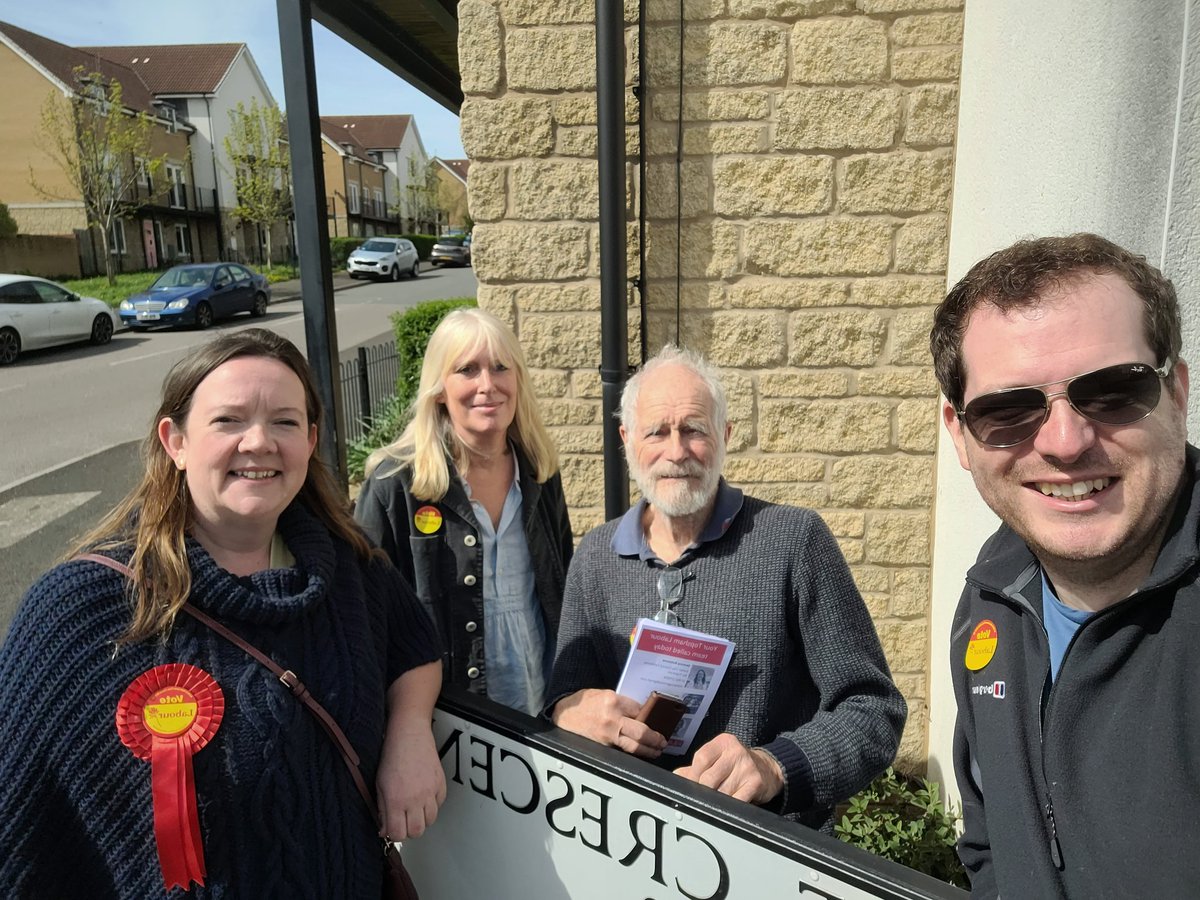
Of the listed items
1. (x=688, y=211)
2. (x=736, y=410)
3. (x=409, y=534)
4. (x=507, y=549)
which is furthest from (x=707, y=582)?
(x=688, y=211)

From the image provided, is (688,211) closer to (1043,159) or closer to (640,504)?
(1043,159)

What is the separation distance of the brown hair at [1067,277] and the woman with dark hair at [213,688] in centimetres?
120

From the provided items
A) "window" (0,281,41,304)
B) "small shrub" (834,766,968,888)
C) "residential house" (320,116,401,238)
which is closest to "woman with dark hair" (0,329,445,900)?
"small shrub" (834,766,968,888)

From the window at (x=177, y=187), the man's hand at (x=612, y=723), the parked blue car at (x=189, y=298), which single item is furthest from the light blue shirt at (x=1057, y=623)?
the window at (x=177, y=187)

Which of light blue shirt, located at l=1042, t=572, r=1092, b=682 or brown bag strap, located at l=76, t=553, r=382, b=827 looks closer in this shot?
light blue shirt, located at l=1042, t=572, r=1092, b=682

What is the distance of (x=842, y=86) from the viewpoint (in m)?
3.65

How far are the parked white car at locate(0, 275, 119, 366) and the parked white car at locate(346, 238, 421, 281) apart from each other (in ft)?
55.3

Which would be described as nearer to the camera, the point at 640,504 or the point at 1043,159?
the point at 640,504

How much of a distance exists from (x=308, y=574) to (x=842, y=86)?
3187mm

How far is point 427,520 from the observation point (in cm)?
254

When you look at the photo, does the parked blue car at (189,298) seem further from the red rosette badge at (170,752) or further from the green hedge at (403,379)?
the red rosette badge at (170,752)

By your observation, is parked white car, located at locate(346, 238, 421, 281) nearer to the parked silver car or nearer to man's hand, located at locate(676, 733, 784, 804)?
the parked silver car

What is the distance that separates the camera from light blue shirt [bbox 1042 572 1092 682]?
1177mm

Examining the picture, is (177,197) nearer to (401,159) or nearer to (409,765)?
(401,159)
